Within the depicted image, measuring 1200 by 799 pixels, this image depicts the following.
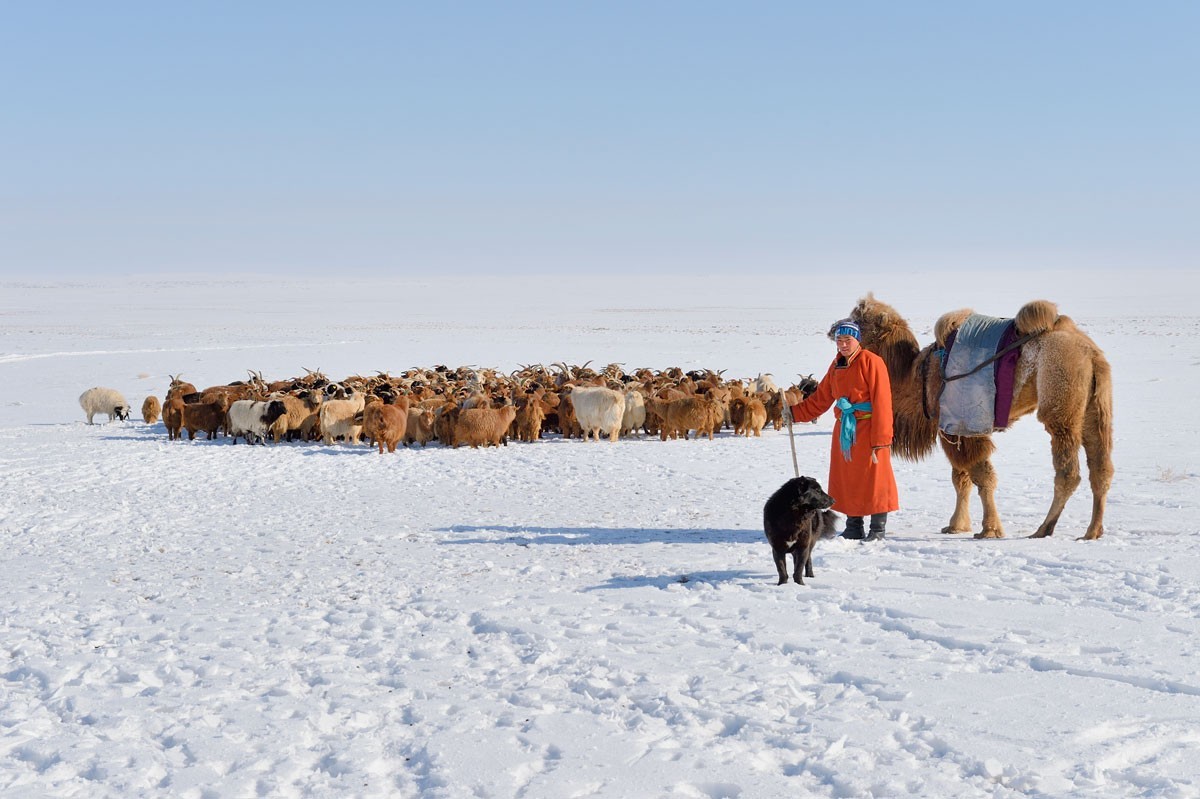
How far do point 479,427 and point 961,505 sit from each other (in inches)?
311

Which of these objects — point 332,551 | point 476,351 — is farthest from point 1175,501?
point 476,351

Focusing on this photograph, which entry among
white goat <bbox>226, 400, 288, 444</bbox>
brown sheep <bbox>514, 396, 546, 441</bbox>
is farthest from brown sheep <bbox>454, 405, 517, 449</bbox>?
white goat <bbox>226, 400, 288, 444</bbox>

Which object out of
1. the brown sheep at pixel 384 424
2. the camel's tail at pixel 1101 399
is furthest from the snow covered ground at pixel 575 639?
the brown sheep at pixel 384 424

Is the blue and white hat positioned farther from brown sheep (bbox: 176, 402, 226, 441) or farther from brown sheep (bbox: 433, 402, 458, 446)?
brown sheep (bbox: 176, 402, 226, 441)

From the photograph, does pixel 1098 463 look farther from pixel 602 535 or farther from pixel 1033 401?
pixel 602 535

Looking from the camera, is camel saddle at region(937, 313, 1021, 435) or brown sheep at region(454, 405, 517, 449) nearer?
camel saddle at region(937, 313, 1021, 435)

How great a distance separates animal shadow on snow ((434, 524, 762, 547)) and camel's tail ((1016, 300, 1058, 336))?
8.04 ft

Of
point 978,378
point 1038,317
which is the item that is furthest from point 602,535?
point 1038,317

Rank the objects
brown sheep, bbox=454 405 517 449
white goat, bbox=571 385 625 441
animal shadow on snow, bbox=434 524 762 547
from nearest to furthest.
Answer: animal shadow on snow, bbox=434 524 762 547 < brown sheep, bbox=454 405 517 449 < white goat, bbox=571 385 625 441

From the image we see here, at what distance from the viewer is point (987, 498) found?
25.3 feet

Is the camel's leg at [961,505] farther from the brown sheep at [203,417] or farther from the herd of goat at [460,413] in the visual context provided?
the brown sheep at [203,417]

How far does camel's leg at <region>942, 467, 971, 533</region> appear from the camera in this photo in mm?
7898

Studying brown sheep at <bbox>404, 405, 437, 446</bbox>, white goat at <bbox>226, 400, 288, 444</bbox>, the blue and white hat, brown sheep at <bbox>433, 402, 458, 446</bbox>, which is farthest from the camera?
white goat at <bbox>226, 400, 288, 444</bbox>

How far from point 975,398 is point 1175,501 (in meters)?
2.50
